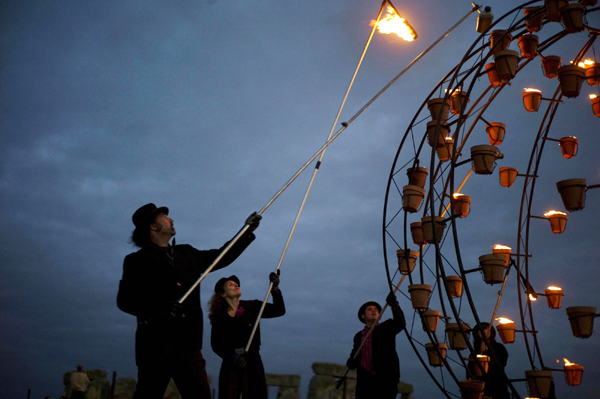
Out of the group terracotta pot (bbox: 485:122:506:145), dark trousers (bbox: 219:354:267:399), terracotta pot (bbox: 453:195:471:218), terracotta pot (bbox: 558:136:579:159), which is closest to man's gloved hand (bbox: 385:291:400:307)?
terracotta pot (bbox: 453:195:471:218)

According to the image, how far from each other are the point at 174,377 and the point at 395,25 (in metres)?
3.79

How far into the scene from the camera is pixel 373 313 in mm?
5797

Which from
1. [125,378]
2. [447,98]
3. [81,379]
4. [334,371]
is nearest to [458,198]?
[447,98]

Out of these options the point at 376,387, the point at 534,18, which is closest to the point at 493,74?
the point at 534,18

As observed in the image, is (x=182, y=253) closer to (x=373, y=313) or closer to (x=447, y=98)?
(x=373, y=313)

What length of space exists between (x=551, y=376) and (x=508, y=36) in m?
3.58

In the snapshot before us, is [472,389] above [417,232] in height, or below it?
below

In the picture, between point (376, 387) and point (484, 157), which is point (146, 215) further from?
point (484, 157)

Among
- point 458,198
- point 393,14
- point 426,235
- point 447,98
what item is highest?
point 393,14

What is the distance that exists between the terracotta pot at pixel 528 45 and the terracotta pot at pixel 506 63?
0.48 m

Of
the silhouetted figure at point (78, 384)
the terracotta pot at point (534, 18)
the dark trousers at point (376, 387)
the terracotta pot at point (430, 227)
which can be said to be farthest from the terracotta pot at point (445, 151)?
the silhouetted figure at point (78, 384)

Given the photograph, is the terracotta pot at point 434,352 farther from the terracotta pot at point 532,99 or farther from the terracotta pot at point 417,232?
the terracotta pot at point 532,99

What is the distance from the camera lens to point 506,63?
5.45 meters

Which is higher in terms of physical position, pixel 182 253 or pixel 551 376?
pixel 182 253
